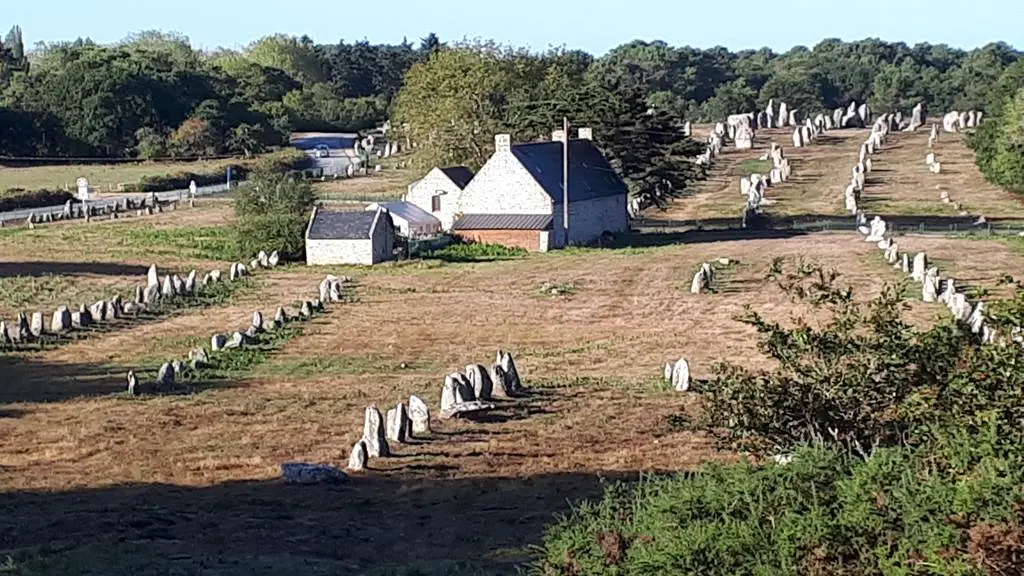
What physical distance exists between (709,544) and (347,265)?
41.4 metres

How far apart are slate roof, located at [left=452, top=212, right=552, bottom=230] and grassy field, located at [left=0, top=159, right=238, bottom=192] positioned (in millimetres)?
27393

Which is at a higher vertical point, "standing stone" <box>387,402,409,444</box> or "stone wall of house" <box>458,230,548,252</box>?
"stone wall of house" <box>458,230,548,252</box>

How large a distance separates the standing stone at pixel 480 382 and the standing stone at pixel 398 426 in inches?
125

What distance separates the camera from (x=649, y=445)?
72.2ft

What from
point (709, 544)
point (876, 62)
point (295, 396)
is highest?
point (876, 62)

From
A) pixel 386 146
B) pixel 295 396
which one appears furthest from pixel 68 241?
Answer: pixel 386 146

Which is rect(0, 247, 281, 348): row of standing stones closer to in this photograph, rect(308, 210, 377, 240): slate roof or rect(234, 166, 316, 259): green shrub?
rect(308, 210, 377, 240): slate roof

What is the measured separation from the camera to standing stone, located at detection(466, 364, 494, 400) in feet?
85.9

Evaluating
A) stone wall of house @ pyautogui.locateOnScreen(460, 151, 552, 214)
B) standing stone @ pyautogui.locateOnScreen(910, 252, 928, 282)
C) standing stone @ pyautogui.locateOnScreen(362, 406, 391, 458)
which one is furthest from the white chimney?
standing stone @ pyautogui.locateOnScreen(362, 406, 391, 458)

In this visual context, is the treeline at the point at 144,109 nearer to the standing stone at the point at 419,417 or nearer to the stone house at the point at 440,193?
the stone house at the point at 440,193

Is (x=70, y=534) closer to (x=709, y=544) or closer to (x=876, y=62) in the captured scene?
(x=709, y=544)

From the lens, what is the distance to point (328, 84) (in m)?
141

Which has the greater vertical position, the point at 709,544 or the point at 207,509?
the point at 709,544

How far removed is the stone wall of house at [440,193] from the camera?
58906 millimetres
